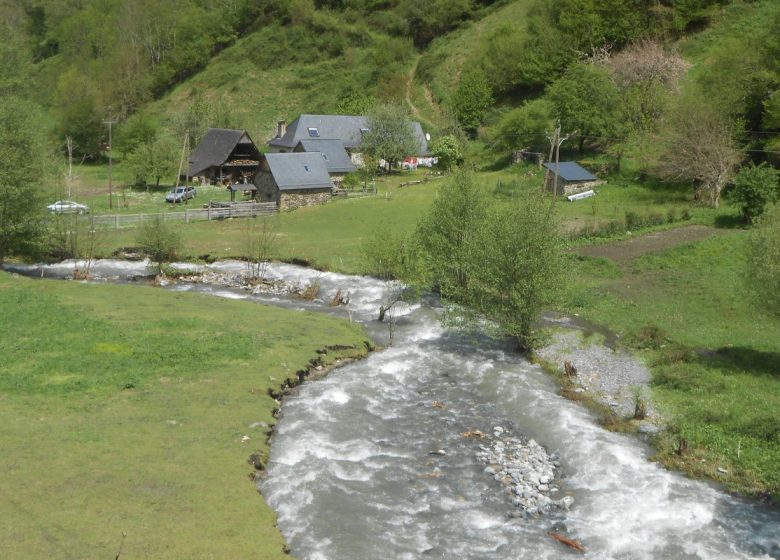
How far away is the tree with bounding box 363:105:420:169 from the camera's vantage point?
3327 inches

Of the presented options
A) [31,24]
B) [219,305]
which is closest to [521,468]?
[219,305]

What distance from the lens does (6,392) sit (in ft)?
76.9

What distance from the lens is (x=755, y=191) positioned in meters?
45.3

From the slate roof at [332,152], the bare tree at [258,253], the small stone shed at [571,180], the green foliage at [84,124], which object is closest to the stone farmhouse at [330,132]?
the slate roof at [332,152]

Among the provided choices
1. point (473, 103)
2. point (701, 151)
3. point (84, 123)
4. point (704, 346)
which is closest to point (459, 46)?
point (473, 103)

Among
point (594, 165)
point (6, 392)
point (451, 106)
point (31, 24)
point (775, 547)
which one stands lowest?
point (775, 547)

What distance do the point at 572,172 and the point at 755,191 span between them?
21330 millimetres

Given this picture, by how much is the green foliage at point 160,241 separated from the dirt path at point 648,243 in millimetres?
27765

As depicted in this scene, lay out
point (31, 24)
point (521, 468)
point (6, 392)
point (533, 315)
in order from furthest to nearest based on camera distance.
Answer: point (31, 24) → point (533, 315) → point (6, 392) → point (521, 468)

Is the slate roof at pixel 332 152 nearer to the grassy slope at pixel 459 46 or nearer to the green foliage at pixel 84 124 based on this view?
the grassy slope at pixel 459 46

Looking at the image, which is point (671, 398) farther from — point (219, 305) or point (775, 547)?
point (219, 305)

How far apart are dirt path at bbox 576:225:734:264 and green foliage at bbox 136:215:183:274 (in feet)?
91.1

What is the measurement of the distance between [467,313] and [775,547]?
55.6 feet

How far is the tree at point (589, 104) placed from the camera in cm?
7106
